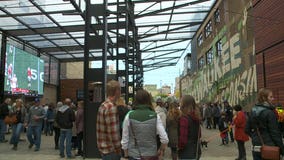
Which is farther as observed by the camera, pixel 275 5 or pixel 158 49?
pixel 158 49

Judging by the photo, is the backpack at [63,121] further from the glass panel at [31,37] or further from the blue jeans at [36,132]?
the glass panel at [31,37]

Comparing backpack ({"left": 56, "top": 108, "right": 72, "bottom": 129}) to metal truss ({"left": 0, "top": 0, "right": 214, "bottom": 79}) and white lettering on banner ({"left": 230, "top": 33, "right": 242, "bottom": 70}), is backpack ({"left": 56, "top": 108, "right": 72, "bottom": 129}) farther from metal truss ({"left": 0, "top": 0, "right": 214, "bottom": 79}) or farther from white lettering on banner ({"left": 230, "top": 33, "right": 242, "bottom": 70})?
white lettering on banner ({"left": 230, "top": 33, "right": 242, "bottom": 70})

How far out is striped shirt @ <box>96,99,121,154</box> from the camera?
4.48 metres

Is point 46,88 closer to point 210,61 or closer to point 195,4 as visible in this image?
point 210,61

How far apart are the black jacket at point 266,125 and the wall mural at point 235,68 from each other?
554 inches

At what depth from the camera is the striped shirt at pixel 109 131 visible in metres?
4.48

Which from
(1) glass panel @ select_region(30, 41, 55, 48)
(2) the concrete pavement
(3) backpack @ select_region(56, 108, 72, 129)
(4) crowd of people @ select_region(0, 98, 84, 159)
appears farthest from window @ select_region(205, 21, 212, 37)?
(3) backpack @ select_region(56, 108, 72, 129)

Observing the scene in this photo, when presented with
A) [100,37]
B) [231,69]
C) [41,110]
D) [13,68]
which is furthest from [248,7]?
[13,68]

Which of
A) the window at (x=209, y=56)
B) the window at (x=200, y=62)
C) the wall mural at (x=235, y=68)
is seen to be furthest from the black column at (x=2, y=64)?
the window at (x=200, y=62)

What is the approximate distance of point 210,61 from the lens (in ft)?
107

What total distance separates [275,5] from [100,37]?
8.71m

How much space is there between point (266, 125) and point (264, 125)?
27 mm

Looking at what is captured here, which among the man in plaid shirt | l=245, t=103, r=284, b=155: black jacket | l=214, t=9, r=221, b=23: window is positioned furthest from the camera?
l=214, t=9, r=221, b=23: window

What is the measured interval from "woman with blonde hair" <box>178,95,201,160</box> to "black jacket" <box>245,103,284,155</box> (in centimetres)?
87
